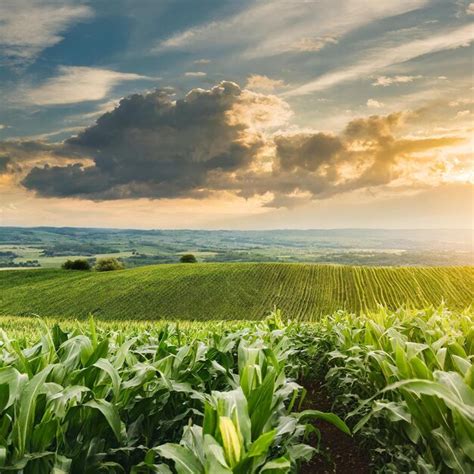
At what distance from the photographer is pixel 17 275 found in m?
87.2

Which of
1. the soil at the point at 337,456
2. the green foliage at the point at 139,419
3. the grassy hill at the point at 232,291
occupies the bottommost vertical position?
the grassy hill at the point at 232,291

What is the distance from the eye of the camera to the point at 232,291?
68500mm

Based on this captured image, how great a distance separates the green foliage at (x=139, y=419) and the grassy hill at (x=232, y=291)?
54.3 meters

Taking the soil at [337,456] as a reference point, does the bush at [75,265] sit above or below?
below

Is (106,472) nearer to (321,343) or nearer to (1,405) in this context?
(1,405)

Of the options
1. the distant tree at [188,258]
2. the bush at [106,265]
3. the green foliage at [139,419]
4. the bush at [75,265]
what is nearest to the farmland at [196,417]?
the green foliage at [139,419]

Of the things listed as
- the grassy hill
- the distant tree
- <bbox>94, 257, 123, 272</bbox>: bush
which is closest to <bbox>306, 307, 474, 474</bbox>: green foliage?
the grassy hill

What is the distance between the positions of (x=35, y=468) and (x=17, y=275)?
3712 inches

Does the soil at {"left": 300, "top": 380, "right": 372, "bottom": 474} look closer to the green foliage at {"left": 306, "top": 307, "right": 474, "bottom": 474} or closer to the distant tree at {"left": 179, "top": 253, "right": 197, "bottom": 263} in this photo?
the green foliage at {"left": 306, "top": 307, "right": 474, "bottom": 474}

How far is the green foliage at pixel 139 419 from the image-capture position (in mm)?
2127

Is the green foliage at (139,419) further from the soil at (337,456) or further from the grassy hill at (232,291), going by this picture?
the grassy hill at (232,291)

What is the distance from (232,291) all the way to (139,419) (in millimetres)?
65696

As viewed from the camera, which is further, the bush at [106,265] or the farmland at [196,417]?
the bush at [106,265]

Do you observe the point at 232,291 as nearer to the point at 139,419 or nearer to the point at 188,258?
the point at 188,258
